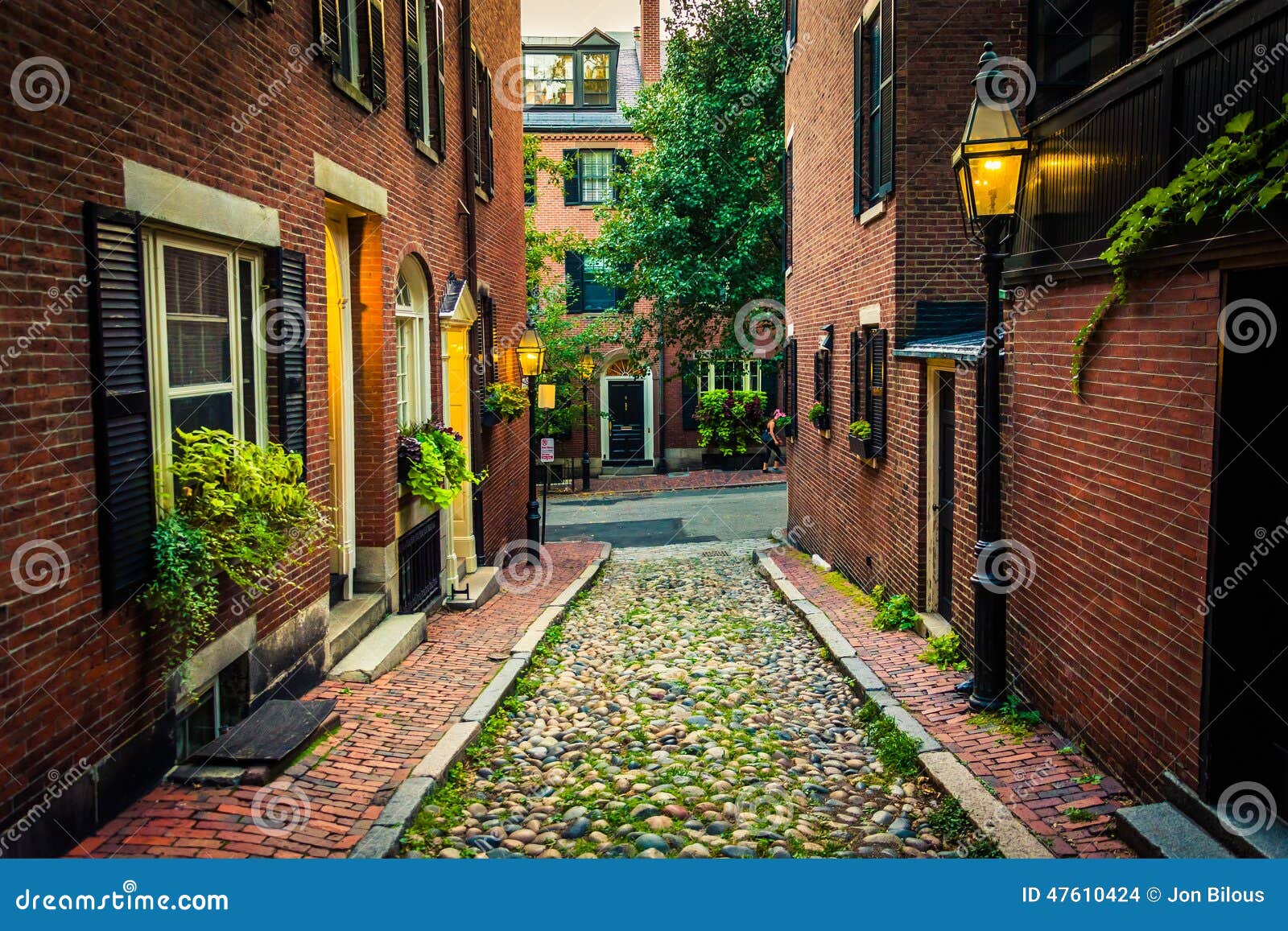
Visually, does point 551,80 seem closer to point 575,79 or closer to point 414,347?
point 575,79

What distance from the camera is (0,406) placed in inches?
152

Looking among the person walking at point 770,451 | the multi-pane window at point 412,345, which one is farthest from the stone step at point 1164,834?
the person walking at point 770,451

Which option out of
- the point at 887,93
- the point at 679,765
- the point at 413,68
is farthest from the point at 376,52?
the point at 679,765

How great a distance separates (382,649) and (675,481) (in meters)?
21.8

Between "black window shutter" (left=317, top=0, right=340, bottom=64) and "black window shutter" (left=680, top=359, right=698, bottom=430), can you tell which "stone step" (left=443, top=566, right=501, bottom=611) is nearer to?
"black window shutter" (left=317, top=0, right=340, bottom=64)

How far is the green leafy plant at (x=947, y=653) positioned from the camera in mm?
8258

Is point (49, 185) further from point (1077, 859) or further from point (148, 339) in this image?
point (1077, 859)

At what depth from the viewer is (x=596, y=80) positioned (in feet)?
109

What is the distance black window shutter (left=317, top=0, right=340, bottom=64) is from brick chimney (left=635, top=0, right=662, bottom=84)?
26.2 meters

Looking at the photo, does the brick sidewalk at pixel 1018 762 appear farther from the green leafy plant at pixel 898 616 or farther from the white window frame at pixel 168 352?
the white window frame at pixel 168 352

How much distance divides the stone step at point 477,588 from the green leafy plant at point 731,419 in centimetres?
1813

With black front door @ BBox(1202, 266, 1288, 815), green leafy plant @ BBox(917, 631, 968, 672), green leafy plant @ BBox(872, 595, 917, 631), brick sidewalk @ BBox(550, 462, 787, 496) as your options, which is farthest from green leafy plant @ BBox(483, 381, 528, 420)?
brick sidewalk @ BBox(550, 462, 787, 496)

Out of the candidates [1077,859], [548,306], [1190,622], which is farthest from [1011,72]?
[548,306]

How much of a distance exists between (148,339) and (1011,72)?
8342 millimetres
